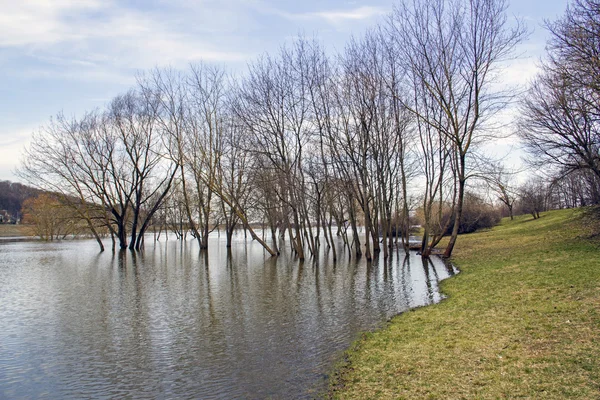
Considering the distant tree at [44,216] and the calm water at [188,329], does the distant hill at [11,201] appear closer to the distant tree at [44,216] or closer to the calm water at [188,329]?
the distant tree at [44,216]

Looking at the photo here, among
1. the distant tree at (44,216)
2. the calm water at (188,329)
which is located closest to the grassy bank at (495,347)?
the calm water at (188,329)

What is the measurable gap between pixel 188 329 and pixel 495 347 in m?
7.85

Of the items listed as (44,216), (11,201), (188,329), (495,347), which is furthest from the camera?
(11,201)

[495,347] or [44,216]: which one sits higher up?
[44,216]

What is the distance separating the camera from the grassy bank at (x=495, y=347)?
19.6ft

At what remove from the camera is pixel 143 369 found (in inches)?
344

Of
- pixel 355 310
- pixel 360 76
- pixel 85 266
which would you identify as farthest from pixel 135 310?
pixel 360 76

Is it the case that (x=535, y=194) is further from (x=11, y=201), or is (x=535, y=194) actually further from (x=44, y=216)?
(x=11, y=201)

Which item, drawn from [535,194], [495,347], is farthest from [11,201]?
[495,347]

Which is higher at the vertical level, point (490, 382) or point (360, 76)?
point (360, 76)

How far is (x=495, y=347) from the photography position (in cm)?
755

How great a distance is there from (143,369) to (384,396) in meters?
5.16

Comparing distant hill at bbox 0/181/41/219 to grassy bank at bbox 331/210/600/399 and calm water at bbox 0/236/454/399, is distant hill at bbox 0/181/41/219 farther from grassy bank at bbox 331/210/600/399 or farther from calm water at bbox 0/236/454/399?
grassy bank at bbox 331/210/600/399

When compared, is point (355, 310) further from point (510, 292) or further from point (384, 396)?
point (384, 396)
